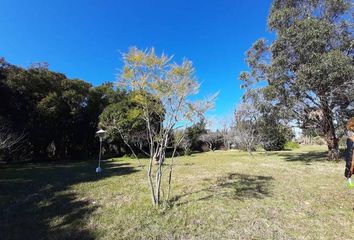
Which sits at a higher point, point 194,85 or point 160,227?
point 194,85

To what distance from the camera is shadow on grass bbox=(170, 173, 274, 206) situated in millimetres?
5716

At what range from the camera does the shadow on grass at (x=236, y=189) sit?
572cm

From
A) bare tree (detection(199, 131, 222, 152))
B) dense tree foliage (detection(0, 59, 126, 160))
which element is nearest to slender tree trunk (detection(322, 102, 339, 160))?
dense tree foliage (detection(0, 59, 126, 160))

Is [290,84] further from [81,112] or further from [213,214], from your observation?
[81,112]

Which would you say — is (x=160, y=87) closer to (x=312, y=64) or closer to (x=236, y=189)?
(x=236, y=189)

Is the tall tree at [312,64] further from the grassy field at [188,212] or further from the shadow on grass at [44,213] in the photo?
the shadow on grass at [44,213]

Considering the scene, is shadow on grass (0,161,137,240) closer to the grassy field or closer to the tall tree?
the grassy field

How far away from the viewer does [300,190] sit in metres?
6.27

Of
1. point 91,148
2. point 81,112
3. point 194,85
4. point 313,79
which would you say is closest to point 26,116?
point 81,112

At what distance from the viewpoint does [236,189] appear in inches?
257

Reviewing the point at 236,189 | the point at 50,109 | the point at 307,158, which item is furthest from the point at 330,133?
the point at 50,109

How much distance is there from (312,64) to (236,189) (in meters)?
8.07

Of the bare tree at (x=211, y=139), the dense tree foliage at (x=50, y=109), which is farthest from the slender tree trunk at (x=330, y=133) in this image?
the bare tree at (x=211, y=139)

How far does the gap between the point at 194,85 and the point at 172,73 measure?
540 mm
